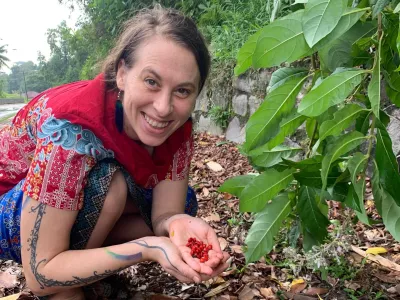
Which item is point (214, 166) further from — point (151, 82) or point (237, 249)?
point (151, 82)

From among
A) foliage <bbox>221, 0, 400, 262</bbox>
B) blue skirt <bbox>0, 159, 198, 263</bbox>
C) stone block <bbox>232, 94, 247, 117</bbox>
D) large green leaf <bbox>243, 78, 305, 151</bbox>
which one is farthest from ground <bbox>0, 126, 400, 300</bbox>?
stone block <bbox>232, 94, 247, 117</bbox>

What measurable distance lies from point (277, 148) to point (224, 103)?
3.27m

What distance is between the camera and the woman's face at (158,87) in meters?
1.35

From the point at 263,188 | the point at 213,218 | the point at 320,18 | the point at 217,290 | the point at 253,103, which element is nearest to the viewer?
the point at 320,18

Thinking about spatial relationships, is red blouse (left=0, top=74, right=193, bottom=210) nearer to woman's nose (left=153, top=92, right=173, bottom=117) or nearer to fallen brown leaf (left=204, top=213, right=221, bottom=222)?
woman's nose (left=153, top=92, right=173, bottom=117)

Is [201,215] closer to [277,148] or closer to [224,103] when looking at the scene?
[277,148]

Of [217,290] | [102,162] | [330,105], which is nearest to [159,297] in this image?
[217,290]

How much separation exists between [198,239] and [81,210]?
0.39 meters

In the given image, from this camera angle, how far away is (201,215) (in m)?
2.46

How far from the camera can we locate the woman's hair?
141cm

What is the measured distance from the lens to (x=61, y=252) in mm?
1350

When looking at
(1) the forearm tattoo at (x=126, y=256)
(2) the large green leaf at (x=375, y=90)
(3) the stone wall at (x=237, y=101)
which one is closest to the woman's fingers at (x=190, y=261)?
(1) the forearm tattoo at (x=126, y=256)

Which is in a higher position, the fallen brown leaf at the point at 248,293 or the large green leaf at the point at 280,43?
the large green leaf at the point at 280,43

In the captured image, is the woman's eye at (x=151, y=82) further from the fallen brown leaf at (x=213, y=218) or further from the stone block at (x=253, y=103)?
the stone block at (x=253, y=103)
